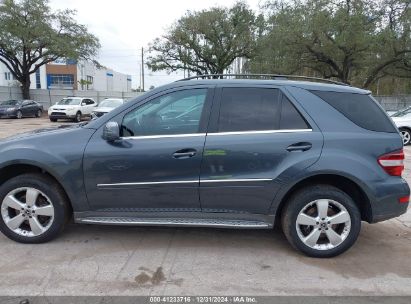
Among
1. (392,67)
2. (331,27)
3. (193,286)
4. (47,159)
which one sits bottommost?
(193,286)

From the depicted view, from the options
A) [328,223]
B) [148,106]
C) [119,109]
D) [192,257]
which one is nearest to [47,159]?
[119,109]

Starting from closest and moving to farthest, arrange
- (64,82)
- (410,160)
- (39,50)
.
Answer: (410,160) < (39,50) < (64,82)

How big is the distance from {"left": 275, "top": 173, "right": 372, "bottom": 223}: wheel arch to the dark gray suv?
14 mm

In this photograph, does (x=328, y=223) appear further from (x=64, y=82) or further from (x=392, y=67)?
(x=64, y=82)

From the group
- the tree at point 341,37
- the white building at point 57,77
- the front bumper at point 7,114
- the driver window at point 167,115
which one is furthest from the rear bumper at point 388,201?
the white building at point 57,77

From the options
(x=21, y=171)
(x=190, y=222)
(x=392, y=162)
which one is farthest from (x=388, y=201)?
(x=21, y=171)

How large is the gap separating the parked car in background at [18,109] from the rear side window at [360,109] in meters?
26.7

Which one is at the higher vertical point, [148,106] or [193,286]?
[148,106]

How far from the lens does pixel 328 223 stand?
3.77 meters

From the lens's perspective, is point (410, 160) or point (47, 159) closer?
point (47, 159)

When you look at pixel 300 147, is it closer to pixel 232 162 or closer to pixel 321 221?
pixel 232 162

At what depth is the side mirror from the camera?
368 centimetres

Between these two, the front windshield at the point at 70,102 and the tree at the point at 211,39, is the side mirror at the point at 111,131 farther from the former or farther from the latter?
the tree at the point at 211,39

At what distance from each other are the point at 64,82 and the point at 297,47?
60.9 metres
